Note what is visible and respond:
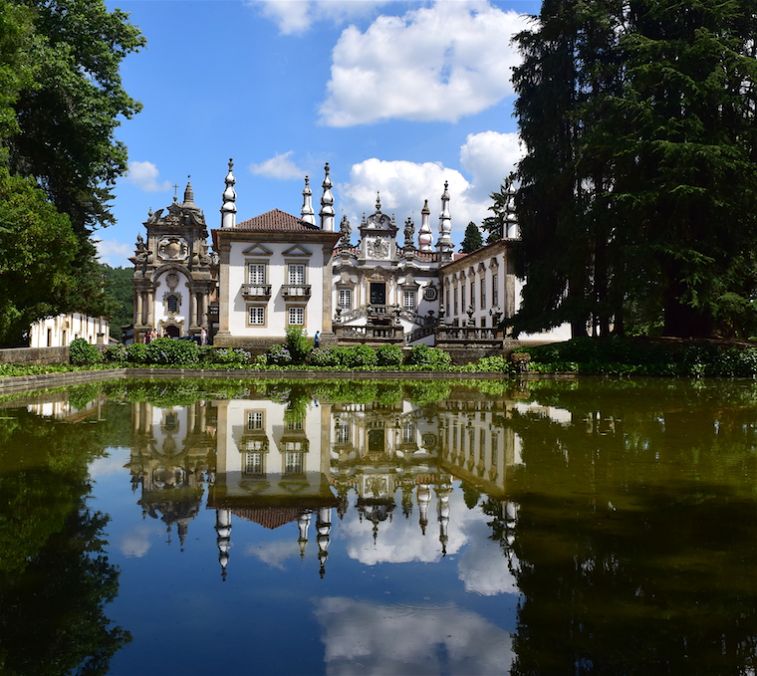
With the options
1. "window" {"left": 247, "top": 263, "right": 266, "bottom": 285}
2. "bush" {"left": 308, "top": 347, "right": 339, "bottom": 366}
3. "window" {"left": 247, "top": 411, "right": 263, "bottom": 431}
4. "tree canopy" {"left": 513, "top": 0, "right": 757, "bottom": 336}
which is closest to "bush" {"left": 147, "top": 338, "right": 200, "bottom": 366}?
"bush" {"left": 308, "top": 347, "right": 339, "bottom": 366}

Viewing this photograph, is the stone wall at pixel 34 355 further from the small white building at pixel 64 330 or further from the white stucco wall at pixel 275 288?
the small white building at pixel 64 330

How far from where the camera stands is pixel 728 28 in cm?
2350

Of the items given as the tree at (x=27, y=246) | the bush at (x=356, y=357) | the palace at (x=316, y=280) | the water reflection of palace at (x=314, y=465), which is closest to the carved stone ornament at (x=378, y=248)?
the palace at (x=316, y=280)

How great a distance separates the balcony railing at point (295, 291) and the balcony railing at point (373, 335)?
225 centimetres

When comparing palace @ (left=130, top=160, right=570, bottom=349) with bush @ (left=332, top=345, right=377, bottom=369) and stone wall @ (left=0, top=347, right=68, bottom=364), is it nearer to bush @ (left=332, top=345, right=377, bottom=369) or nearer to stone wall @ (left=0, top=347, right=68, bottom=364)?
bush @ (left=332, top=345, right=377, bottom=369)

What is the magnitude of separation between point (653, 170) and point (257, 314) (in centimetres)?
1841

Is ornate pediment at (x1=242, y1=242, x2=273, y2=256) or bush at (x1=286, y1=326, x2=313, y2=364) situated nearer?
bush at (x1=286, y1=326, x2=313, y2=364)

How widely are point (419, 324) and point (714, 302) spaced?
72.7 feet

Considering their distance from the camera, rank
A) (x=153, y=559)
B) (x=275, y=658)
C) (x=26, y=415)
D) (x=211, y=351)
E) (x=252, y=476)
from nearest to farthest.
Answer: (x=275, y=658) < (x=153, y=559) < (x=252, y=476) < (x=26, y=415) < (x=211, y=351)

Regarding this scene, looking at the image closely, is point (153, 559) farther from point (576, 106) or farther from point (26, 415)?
point (576, 106)

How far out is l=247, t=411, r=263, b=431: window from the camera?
9023mm

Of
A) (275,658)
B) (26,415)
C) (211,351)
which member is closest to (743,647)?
(275,658)

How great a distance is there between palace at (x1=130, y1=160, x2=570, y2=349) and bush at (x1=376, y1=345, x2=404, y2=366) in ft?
14.9

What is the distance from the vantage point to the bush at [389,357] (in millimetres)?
24922
